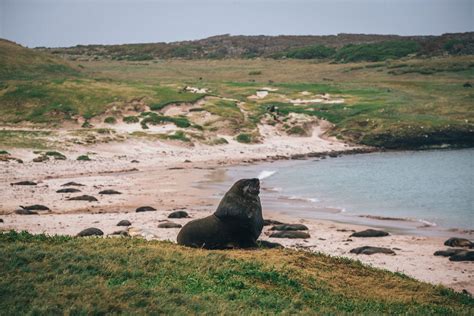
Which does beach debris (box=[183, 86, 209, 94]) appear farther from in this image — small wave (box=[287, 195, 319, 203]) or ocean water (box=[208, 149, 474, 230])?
small wave (box=[287, 195, 319, 203])

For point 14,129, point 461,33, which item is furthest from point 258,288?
point 461,33

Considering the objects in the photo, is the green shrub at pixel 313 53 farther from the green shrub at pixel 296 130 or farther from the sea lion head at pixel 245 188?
the sea lion head at pixel 245 188

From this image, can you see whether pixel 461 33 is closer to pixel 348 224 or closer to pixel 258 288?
pixel 348 224

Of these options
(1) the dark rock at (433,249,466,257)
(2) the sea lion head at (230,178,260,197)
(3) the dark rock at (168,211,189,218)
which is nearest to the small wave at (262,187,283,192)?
(3) the dark rock at (168,211,189,218)

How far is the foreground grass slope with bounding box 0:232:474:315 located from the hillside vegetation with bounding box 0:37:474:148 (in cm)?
3326

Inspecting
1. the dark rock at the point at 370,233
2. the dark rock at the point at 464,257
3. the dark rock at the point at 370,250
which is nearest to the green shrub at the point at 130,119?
the dark rock at the point at 370,233

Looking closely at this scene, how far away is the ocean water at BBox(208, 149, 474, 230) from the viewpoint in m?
29.8

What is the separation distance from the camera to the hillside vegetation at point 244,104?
5884 centimetres

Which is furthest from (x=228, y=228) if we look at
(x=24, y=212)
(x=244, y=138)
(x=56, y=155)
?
(x=244, y=138)

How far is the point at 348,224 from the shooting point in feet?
87.0

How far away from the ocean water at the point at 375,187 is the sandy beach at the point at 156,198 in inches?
101

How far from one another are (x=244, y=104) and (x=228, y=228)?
5177 cm

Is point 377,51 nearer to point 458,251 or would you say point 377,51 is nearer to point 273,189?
point 273,189

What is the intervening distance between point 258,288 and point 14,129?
4485 centimetres
